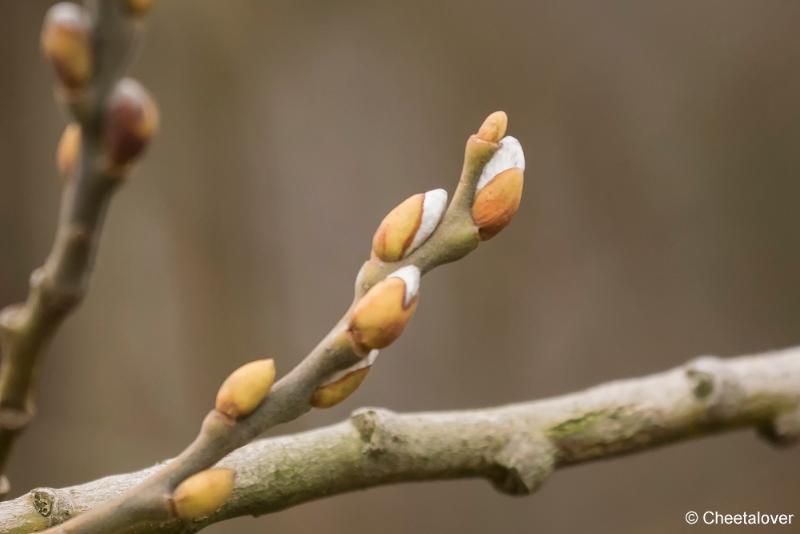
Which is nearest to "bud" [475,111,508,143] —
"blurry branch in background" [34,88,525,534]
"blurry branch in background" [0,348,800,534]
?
Answer: "blurry branch in background" [34,88,525,534]

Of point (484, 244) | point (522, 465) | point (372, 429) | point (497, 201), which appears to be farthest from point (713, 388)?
point (484, 244)

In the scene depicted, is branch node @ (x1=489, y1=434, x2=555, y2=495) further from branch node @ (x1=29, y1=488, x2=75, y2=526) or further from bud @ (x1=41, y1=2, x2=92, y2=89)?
bud @ (x1=41, y1=2, x2=92, y2=89)

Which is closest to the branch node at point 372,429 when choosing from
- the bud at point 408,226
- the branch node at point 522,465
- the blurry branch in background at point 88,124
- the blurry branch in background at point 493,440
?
the blurry branch in background at point 493,440

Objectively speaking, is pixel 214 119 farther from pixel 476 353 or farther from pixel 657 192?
pixel 657 192

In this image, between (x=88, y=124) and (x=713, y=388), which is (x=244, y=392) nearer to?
(x=88, y=124)

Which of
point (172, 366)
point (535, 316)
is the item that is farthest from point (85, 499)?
point (535, 316)

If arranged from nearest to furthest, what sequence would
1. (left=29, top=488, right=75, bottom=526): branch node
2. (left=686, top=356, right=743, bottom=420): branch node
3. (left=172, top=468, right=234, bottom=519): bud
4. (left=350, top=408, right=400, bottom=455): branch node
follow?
(left=172, top=468, right=234, bottom=519): bud → (left=29, top=488, right=75, bottom=526): branch node → (left=350, top=408, right=400, bottom=455): branch node → (left=686, top=356, right=743, bottom=420): branch node
